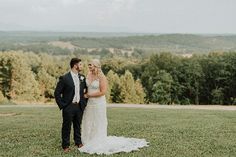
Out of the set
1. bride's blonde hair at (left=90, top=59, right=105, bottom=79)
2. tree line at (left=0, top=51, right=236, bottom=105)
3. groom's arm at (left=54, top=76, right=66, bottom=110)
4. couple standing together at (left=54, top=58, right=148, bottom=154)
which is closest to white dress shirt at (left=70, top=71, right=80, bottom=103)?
couple standing together at (left=54, top=58, right=148, bottom=154)

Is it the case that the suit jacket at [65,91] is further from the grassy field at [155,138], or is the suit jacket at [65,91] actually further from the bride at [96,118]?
the grassy field at [155,138]

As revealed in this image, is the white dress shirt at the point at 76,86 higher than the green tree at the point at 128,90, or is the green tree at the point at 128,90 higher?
the white dress shirt at the point at 76,86

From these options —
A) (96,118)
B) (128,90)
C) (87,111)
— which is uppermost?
(87,111)

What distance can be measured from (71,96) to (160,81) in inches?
2937

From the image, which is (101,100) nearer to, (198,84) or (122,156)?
(122,156)

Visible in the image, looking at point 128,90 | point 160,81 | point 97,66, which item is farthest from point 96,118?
point 160,81

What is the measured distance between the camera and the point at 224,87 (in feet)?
285

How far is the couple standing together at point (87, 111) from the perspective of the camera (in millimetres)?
14445

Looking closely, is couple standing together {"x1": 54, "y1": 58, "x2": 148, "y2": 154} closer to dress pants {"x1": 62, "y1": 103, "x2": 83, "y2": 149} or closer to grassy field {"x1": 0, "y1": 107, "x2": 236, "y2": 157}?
dress pants {"x1": 62, "y1": 103, "x2": 83, "y2": 149}

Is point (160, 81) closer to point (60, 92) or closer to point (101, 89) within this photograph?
point (101, 89)

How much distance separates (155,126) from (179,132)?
2403 mm

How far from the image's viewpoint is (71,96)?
14438 millimetres

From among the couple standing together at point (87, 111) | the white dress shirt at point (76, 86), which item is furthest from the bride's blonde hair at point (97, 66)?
the white dress shirt at point (76, 86)

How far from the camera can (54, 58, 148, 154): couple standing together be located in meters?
14.4
